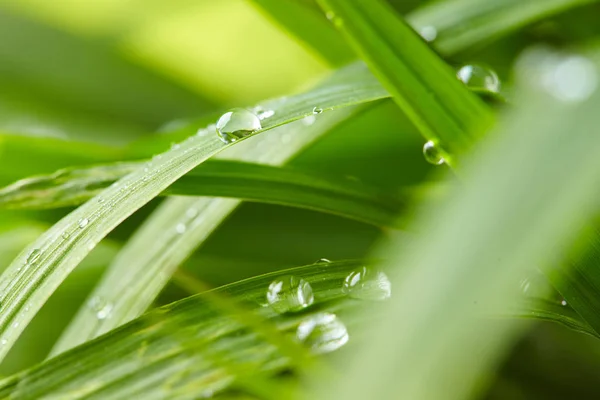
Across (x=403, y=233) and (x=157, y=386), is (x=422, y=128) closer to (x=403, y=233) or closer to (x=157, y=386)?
(x=403, y=233)

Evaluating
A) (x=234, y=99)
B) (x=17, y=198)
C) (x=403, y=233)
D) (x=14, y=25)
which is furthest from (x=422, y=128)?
(x=14, y=25)

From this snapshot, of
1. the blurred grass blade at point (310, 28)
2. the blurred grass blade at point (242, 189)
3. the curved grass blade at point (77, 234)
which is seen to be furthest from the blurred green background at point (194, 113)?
the curved grass blade at point (77, 234)

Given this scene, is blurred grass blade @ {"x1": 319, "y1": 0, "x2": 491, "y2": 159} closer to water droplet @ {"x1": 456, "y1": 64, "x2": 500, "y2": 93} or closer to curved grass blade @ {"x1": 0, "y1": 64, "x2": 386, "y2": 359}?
curved grass blade @ {"x1": 0, "y1": 64, "x2": 386, "y2": 359}

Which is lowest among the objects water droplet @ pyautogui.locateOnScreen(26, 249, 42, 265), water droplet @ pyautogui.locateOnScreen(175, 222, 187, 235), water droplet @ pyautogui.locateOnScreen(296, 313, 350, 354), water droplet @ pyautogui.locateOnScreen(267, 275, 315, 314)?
water droplet @ pyautogui.locateOnScreen(296, 313, 350, 354)

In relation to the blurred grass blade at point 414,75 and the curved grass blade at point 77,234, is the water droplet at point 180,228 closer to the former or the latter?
the curved grass blade at point 77,234

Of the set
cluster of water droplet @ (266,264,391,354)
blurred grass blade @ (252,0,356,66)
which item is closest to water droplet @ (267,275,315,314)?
cluster of water droplet @ (266,264,391,354)

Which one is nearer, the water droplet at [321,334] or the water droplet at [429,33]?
the water droplet at [321,334]
